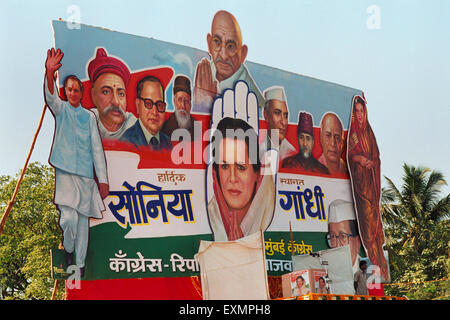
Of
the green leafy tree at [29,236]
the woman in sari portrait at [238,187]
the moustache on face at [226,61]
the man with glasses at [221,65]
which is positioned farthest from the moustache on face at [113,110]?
the green leafy tree at [29,236]

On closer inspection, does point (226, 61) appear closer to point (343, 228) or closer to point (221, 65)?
point (221, 65)

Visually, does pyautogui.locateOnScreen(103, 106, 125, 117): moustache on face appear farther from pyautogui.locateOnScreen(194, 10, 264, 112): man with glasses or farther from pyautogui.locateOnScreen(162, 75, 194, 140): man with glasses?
pyautogui.locateOnScreen(194, 10, 264, 112): man with glasses

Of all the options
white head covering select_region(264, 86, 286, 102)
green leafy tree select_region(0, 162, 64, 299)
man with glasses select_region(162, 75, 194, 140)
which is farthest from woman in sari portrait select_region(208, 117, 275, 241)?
green leafy tree select_region(0, 162, 64, 299)

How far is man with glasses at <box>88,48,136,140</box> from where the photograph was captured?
46.6ft

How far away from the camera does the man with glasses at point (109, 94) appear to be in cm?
1420

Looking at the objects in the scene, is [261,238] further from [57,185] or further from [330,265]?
[57,185]

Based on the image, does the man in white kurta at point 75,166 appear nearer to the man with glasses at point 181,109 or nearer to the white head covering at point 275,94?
the man with glasses at point 181,109

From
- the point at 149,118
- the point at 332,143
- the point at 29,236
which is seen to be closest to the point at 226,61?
the point at 149,118

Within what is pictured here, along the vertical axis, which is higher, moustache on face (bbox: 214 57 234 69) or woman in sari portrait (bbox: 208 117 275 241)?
moustache on face (bbox: 214 57 234 69)

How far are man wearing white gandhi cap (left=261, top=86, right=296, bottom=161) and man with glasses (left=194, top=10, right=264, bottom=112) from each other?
1.12 ft

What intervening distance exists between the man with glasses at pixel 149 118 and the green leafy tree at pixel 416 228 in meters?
14.0

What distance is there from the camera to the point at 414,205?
26875 mm

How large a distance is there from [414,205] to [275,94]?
41.9 ft

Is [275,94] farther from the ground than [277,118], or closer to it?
farther from the ground
